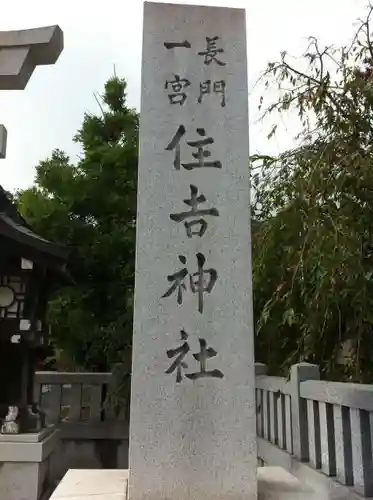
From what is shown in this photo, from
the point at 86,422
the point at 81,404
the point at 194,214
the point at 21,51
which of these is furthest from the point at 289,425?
the point at 81,404

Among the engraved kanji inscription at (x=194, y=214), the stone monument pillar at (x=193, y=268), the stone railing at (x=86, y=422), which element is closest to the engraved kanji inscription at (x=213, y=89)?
the stone monument pillar at (x=193, y=268)

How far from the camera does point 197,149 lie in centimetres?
327

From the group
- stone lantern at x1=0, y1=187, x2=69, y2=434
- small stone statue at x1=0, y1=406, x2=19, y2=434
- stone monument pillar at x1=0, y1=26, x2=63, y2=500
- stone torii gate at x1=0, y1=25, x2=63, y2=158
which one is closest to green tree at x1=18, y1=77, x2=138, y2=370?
stone lantern at x1=0, y1=187, x2=69, y2=434

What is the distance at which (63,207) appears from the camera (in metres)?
7.61

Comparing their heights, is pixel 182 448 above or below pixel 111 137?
below

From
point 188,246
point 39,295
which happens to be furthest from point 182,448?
point 39,295

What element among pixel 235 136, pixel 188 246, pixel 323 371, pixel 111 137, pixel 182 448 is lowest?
pixel 182 448

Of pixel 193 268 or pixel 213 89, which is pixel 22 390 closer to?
pixel 193 268

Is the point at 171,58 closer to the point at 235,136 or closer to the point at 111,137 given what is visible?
the point at 235,136

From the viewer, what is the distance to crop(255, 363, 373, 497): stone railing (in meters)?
2.74

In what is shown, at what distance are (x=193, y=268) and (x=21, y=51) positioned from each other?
2.64 metres

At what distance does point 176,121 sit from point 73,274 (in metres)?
4.40

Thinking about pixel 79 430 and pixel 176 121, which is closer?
pixel 176 121

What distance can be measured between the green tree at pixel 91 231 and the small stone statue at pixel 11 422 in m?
1.62
